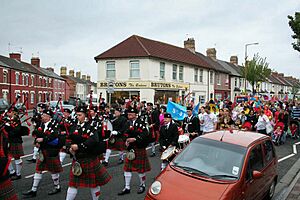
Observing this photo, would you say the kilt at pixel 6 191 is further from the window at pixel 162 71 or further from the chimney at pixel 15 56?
the chimney at pixel 15 56

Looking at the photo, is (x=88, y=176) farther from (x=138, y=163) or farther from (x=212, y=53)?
(x=212, y=53)

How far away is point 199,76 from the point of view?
3109 centimetres

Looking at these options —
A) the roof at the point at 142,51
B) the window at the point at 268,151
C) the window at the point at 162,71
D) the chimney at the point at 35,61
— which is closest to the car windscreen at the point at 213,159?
the window at the point at 268,151

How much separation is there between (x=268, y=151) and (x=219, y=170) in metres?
1.64

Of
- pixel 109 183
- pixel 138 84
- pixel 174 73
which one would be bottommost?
pixel 109 183

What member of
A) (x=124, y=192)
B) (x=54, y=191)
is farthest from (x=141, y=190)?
(x=54, y=191)

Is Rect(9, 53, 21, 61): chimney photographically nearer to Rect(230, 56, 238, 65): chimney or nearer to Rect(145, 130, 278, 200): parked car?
Rect(230, 56, 238, 65): chimney

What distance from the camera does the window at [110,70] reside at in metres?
25.0

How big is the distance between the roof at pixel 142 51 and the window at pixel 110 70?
0.60 metres

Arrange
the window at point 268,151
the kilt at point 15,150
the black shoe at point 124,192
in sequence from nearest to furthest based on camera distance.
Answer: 1. the window at point 268,151
2. the black shoe at point 124,192
3. the kilt at point 15,150

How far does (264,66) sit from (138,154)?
30239mm

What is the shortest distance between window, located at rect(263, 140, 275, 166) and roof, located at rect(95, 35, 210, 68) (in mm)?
18718

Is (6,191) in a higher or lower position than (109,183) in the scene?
higher

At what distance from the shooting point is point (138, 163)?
5.76 m
